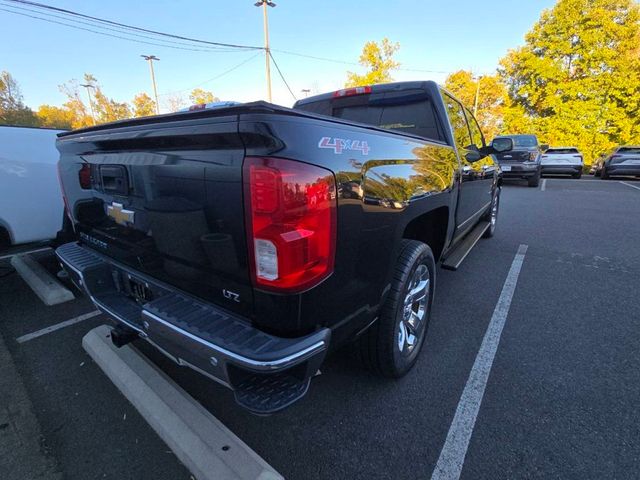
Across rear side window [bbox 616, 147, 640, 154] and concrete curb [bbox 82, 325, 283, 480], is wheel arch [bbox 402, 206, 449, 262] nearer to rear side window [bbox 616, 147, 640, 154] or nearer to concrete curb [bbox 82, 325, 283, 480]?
concrete curb [bbox 82, 325, 283, 480]

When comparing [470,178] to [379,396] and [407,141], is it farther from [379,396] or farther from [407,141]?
[379,396]

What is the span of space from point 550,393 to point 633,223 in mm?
6920

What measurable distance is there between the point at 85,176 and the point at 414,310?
2389mm

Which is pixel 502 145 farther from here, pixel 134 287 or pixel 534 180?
pixel 534 180

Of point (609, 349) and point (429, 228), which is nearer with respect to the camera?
point (609, 349)

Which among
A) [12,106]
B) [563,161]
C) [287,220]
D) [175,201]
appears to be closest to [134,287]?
[175,201]

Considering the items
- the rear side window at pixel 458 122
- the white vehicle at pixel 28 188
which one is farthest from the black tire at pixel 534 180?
the white vehicle at pixel 28 188

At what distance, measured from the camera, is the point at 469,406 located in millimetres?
2084

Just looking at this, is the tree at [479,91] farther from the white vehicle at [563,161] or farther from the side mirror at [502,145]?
the side mirror at [502,145]

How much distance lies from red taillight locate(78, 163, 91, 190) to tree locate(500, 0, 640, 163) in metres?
30.5

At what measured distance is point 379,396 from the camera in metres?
2.18

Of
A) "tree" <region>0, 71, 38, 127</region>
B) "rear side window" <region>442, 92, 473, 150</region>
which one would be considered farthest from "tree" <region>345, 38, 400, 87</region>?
"tree" <region>0, 71, 38, 127</region>

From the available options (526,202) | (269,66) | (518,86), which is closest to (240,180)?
(526,202)

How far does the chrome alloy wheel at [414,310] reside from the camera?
7.50ft
